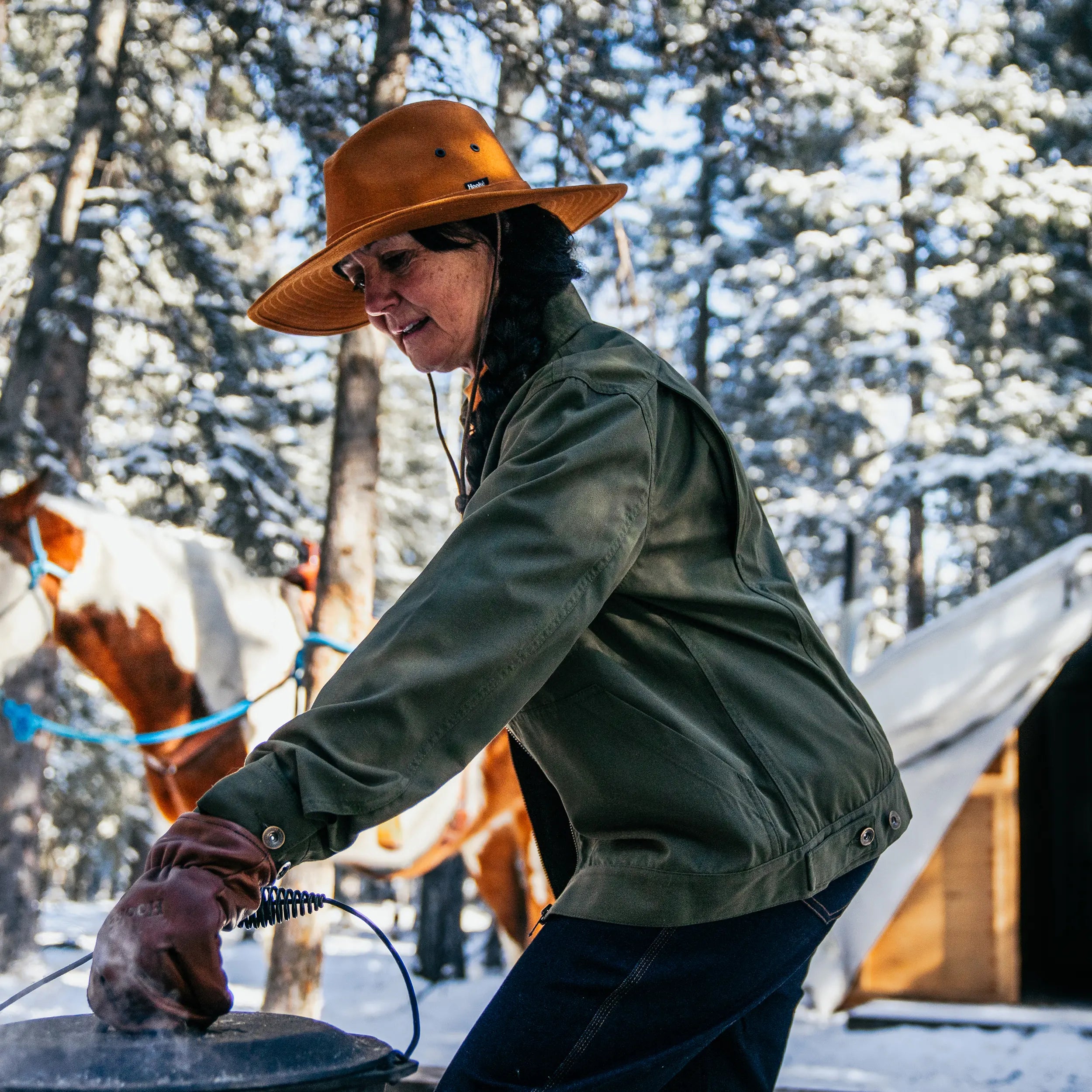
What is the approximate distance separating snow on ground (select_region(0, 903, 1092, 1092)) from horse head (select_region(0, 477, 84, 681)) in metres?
1.24

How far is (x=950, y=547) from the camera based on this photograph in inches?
946

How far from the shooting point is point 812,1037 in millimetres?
6043

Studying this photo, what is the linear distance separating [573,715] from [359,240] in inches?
29.5

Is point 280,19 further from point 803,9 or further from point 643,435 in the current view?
point 643,435

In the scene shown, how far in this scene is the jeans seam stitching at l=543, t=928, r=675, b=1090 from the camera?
1468 mm

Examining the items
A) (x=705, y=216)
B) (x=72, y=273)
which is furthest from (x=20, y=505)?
(x=705, y=216)

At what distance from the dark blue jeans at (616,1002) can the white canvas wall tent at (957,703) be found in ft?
15.9

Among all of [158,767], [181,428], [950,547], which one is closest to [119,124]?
[181,428]

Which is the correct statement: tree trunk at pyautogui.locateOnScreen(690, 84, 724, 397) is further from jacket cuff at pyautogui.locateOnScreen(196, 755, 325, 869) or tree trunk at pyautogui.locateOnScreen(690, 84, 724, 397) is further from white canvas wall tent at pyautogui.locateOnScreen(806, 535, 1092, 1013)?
jacket cuff at pyautogui.locateOnScreen(196, 755, 325, 869)

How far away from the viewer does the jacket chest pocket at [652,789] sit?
146cm

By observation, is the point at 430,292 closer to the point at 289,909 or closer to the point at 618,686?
the point at 618,686

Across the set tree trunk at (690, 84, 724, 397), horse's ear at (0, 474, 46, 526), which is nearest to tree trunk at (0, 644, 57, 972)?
horse's ear at (0, 474, 46, 526)

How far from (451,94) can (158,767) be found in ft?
11.9

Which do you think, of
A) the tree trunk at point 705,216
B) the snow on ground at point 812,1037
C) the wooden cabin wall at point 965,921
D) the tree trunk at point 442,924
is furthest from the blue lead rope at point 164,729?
the tree trunk at point 705,216
